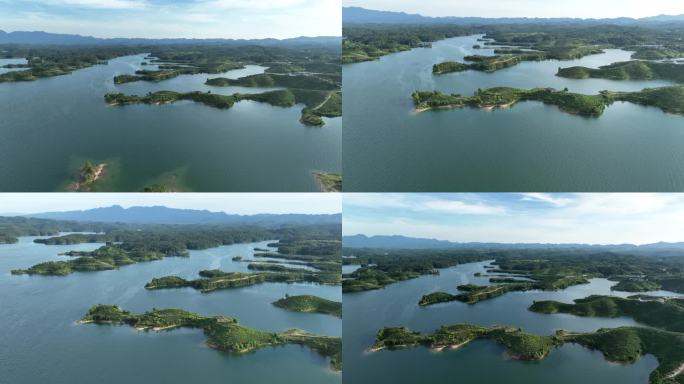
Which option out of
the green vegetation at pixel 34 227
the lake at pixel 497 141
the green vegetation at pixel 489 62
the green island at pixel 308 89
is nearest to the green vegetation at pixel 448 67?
the green vegetation at pixel 489 62

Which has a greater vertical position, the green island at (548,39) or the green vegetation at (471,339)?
the green island at (548,39)

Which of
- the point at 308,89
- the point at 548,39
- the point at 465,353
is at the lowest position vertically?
the point at 465,353

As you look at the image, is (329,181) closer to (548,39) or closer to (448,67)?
(448,67)

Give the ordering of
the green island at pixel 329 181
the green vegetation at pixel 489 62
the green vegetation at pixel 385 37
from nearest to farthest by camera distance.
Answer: the green island at pixel 329 181 → the green vegetation at pixel 385 37 → the green vegetation at pixel 489 62

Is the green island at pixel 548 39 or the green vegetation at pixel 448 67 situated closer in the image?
the green vegetation at pixel 448 67

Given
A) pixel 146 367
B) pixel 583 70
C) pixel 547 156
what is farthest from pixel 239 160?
pixel 583 70

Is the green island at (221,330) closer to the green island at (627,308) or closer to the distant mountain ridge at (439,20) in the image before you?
the green island at (627,308)

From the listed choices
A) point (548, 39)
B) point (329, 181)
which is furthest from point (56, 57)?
point (548, 39)
